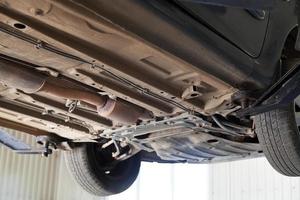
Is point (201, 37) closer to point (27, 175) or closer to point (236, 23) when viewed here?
point (236, 23)

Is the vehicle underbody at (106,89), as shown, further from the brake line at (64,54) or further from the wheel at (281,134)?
the wheel at (281,134)

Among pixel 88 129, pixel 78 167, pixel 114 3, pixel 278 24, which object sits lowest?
pixel 78 167

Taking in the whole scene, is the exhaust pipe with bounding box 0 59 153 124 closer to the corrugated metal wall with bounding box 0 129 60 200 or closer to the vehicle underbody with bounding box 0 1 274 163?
the vehicle underbody with bounding box 0 1 274 163

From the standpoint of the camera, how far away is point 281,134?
2494mm

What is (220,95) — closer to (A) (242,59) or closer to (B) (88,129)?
(A) (242,59)

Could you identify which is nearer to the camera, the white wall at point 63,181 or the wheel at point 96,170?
the wheel at point 96,170

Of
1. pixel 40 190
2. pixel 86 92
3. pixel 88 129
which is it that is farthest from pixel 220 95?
pixel 40 190

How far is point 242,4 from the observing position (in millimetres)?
1702

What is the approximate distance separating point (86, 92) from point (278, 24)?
3.42 feet

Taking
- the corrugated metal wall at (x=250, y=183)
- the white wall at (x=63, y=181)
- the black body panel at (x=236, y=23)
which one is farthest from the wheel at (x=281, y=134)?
the white wall at (x=63, y=181)

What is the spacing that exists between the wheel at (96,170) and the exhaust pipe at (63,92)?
93 cm

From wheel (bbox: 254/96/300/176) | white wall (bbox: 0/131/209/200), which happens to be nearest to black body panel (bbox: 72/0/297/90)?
wheel (bbox: 254/96/300/176)

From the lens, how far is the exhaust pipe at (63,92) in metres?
2.14

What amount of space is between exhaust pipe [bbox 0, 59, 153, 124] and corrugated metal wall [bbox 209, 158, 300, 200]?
3442mm
